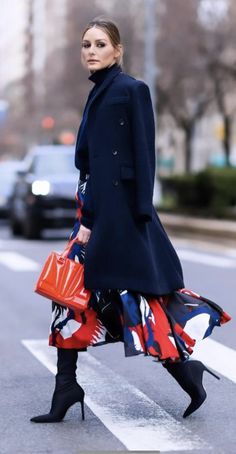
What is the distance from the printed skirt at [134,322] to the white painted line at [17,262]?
902 centimetres

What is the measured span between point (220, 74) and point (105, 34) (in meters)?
27.2

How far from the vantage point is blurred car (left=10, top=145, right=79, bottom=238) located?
21.0 metres

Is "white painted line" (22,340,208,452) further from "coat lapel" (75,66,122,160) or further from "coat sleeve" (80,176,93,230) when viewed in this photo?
"coat lapel" (75,66,122,160)

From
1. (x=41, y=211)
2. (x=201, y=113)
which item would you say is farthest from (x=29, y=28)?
(x=41, y=211)

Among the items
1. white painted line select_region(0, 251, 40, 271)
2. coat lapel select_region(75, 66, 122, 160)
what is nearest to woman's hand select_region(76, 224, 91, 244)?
coat lapel select_region(75, 66, 122, 160)

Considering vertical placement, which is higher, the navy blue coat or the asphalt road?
the navy blue coat

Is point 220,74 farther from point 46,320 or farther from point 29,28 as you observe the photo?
point 29,28

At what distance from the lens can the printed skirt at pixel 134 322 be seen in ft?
18.1

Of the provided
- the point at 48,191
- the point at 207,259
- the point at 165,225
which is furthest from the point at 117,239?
the point at 165,225

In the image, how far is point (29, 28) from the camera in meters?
83.1

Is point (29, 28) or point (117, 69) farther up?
point (29, 28)

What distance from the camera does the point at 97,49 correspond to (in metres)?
5.56

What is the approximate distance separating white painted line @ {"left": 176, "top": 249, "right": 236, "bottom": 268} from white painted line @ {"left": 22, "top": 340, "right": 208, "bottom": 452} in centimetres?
804

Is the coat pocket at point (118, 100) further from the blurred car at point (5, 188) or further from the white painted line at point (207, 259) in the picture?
the blurred car at point (5, 188)
